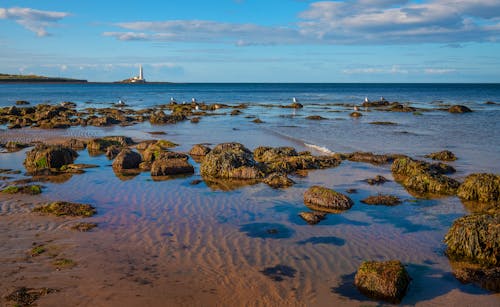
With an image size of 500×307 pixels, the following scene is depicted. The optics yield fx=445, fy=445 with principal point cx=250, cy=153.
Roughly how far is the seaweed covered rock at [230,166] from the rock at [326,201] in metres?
3.34

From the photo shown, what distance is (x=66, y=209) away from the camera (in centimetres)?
1153

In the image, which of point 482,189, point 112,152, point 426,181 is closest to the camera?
point 482,189

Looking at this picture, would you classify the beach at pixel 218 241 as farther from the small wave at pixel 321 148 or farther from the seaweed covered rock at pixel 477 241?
the small wave at pixel 321 148

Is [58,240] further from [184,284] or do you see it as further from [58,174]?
[58,174]

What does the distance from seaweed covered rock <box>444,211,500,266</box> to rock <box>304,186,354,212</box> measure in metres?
3.15

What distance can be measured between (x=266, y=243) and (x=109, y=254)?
3.26m

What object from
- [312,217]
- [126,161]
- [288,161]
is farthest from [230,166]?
[312,217]

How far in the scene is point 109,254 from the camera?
889 centimetres

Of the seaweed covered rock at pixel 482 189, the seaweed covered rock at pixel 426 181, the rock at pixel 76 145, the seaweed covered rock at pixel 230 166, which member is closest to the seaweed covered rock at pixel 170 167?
the seaweed covered rock at pixel 230 166

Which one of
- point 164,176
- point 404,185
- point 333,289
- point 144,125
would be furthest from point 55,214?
point 144,125

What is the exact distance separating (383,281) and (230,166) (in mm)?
8984

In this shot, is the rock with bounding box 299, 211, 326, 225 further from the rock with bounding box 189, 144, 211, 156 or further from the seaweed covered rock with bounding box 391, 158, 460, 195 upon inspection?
the rock with bounding box 189, 144, 211, 156

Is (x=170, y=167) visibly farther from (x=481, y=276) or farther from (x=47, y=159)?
(x=481, y=276)

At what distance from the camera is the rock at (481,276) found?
7734 millimetres
